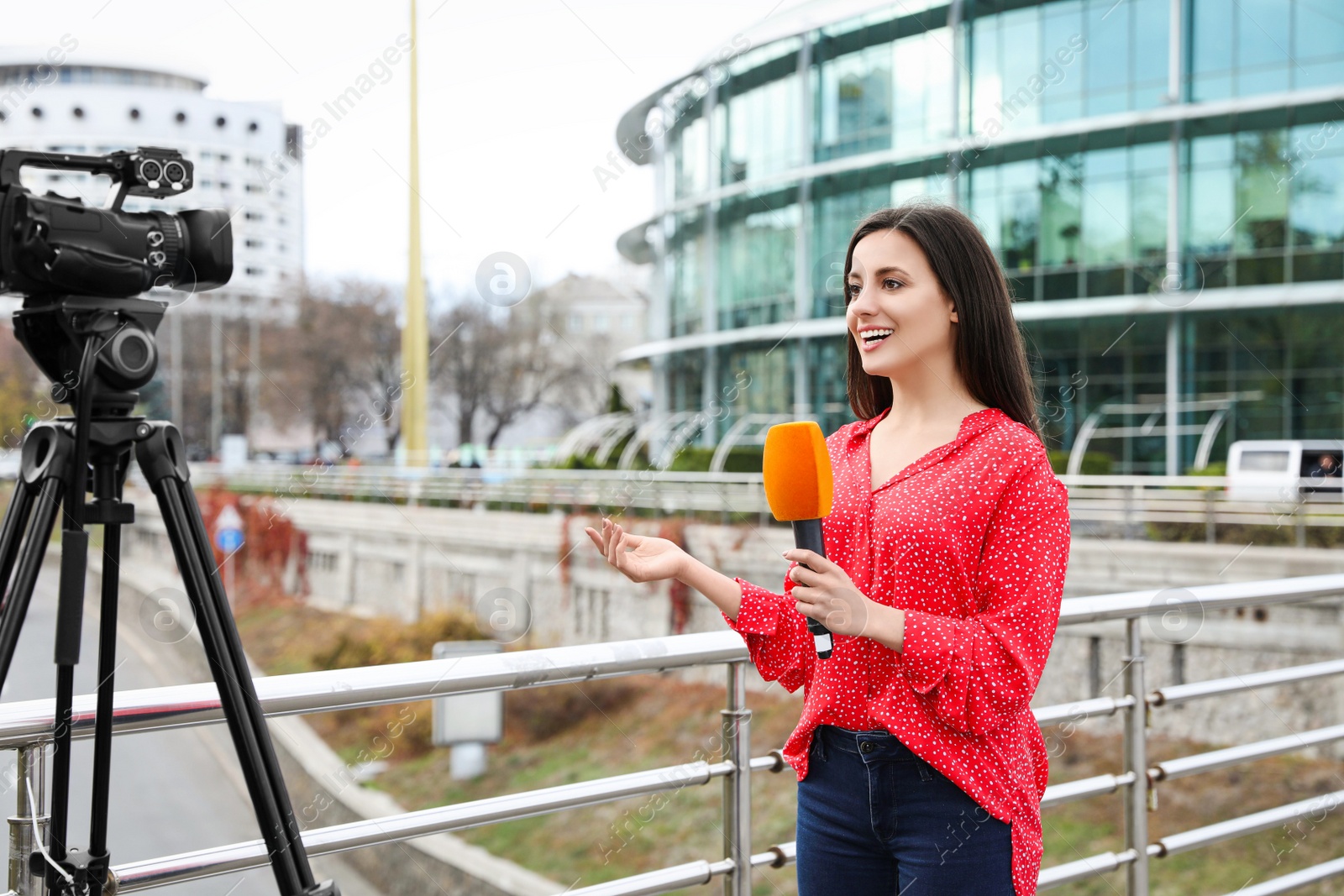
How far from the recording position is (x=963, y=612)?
1.58 meters

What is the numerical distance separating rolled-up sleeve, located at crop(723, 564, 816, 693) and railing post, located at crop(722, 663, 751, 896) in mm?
450

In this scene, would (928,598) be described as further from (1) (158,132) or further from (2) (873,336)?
(1) (158,132)

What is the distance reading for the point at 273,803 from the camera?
1.33 m

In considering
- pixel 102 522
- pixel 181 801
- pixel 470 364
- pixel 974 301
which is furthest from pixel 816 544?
pixel 470 364

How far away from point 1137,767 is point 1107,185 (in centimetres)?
1836

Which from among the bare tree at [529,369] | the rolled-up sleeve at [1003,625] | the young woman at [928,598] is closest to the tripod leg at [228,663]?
the young woman at [928,598]

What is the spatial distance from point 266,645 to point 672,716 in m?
10.7

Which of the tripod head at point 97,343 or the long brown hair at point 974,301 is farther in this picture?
the long brown hair at point 974,301

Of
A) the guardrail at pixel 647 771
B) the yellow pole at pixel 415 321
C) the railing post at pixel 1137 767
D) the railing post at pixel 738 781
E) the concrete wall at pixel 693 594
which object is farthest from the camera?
the yellow pole at pixel 415 321

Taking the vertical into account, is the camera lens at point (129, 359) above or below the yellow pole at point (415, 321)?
below

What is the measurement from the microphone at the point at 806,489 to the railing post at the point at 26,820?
106 cm

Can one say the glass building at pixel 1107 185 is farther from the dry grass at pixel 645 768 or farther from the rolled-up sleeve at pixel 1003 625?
the rolled-up sleeve at pixel 1003 625

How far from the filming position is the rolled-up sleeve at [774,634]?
1.72 metres

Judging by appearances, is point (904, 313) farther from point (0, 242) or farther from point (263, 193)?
point (263, 193)
